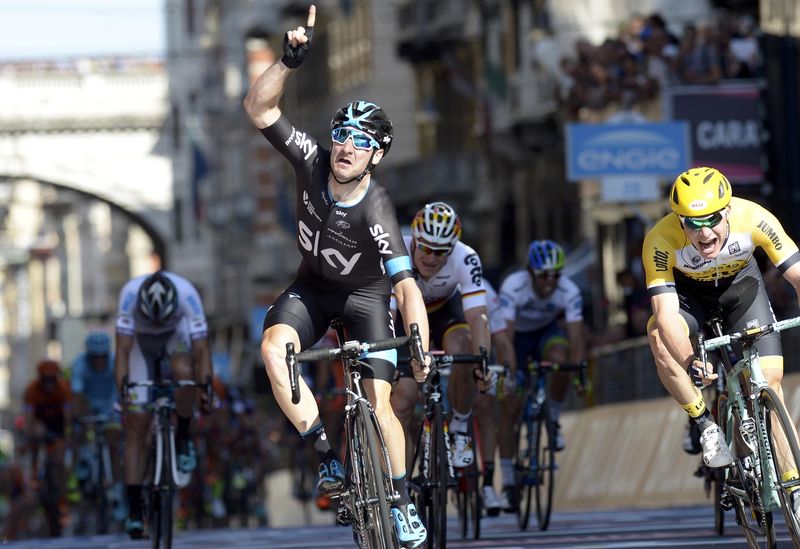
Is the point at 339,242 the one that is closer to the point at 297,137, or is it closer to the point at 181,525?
the point at 297,137

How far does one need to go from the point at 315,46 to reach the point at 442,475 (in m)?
51.7

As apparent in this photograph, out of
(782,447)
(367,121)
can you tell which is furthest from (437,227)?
(782,447)

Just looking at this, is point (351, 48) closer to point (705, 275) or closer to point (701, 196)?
point (705, 275)

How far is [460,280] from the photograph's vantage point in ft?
46.4

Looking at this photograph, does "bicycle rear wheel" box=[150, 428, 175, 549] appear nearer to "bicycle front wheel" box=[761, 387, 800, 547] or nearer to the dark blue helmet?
"bicycle front wheel" box=[761, 387, 800, 547]

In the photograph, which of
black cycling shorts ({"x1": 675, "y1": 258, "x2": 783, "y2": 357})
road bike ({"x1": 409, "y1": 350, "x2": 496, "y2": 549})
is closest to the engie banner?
road bike ({"x1": 409, "y1": 350, "x2": 496, "y2": 549})

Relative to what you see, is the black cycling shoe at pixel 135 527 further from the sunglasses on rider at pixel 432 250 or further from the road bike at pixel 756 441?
the road bike at pixel 756 441

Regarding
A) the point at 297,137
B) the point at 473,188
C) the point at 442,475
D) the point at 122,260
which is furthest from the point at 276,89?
the point at 122,260

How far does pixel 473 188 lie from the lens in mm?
46906

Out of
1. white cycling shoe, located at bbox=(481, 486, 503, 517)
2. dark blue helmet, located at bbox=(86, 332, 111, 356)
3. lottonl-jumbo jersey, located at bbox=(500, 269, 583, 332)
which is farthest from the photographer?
dark blue helmet, located at bbox=(86, 332, 111, 356)

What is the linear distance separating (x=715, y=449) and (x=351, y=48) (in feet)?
161

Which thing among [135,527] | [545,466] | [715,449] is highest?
[715,449]

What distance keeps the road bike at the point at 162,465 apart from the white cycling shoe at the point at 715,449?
4.83 metres

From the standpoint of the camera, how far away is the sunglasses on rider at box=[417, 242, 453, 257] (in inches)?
546
